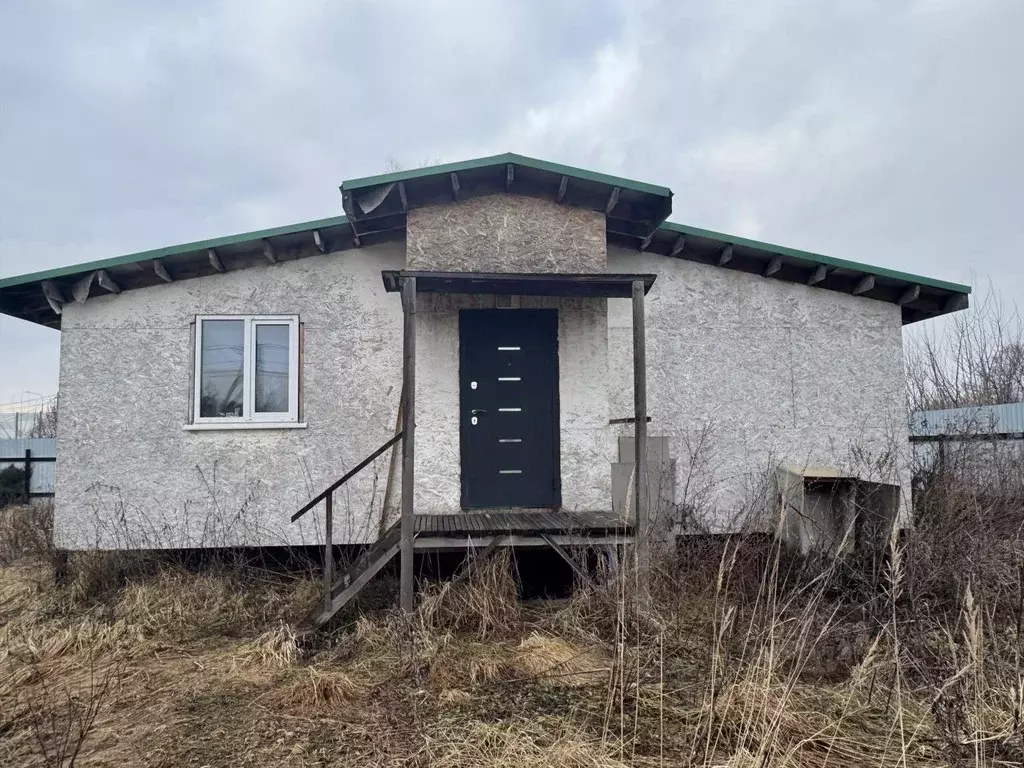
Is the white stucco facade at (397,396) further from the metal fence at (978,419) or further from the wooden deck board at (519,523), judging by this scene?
the metal fence at (978,419)

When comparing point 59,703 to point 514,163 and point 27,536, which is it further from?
point 514,163

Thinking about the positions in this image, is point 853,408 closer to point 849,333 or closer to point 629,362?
point 849,333

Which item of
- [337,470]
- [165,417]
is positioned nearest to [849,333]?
[337,470]

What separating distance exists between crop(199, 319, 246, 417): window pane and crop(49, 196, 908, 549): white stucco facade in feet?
0.60

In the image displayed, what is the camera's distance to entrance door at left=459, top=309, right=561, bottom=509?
6930 millimetres

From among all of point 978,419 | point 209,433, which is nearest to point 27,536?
point 209,433

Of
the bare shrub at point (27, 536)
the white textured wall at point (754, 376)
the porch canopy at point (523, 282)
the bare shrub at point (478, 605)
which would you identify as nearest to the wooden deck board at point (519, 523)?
the bare shrub at point (478, 605)

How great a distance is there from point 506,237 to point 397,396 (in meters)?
2.04

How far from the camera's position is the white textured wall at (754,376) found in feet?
24.2

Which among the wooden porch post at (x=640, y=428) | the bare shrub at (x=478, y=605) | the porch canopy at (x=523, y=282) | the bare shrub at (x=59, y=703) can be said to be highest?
the porch canopy at (x=523, y=282)

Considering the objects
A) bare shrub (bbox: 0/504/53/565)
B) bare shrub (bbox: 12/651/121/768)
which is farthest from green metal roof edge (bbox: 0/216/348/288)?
bare shrub (bbox: 12/651/121/768)

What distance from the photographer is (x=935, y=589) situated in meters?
5.39

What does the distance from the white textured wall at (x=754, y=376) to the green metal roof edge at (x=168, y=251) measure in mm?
3348

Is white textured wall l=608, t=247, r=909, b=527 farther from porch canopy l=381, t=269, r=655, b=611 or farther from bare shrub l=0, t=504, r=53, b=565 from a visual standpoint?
bare shrub l=0, t=504, r=53, b=565
